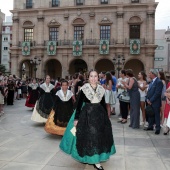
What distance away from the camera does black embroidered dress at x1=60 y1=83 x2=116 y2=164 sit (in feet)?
14.1

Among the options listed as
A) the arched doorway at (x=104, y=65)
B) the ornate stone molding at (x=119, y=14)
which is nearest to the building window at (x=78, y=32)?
the arched doorway at (x=104, y=65)

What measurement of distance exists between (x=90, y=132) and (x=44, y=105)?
460 cm

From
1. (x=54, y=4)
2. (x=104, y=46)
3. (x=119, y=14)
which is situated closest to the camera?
(x=104, y=46)

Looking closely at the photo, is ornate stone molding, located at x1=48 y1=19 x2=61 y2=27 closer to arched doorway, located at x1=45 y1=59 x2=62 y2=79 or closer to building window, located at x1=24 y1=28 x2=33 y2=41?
building window, located at x1=24 y1=28 x2=33 y2=41

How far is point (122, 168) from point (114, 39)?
29597mm

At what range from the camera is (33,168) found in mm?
4492

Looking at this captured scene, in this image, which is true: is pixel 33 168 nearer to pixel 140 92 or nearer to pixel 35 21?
pixel 140 92

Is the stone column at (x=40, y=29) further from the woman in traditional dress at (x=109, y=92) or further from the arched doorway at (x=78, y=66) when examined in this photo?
the woman in traditional dress at (x=109, y=92)

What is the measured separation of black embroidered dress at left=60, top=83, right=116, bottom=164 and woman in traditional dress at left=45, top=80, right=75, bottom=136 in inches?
76.1

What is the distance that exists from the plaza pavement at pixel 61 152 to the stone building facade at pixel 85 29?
24899 millimetres

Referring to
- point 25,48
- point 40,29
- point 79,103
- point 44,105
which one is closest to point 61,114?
point 44,105

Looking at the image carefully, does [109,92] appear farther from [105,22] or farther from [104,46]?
[105,22]

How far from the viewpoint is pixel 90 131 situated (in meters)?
4.39

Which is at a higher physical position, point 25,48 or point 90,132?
point 25,48
